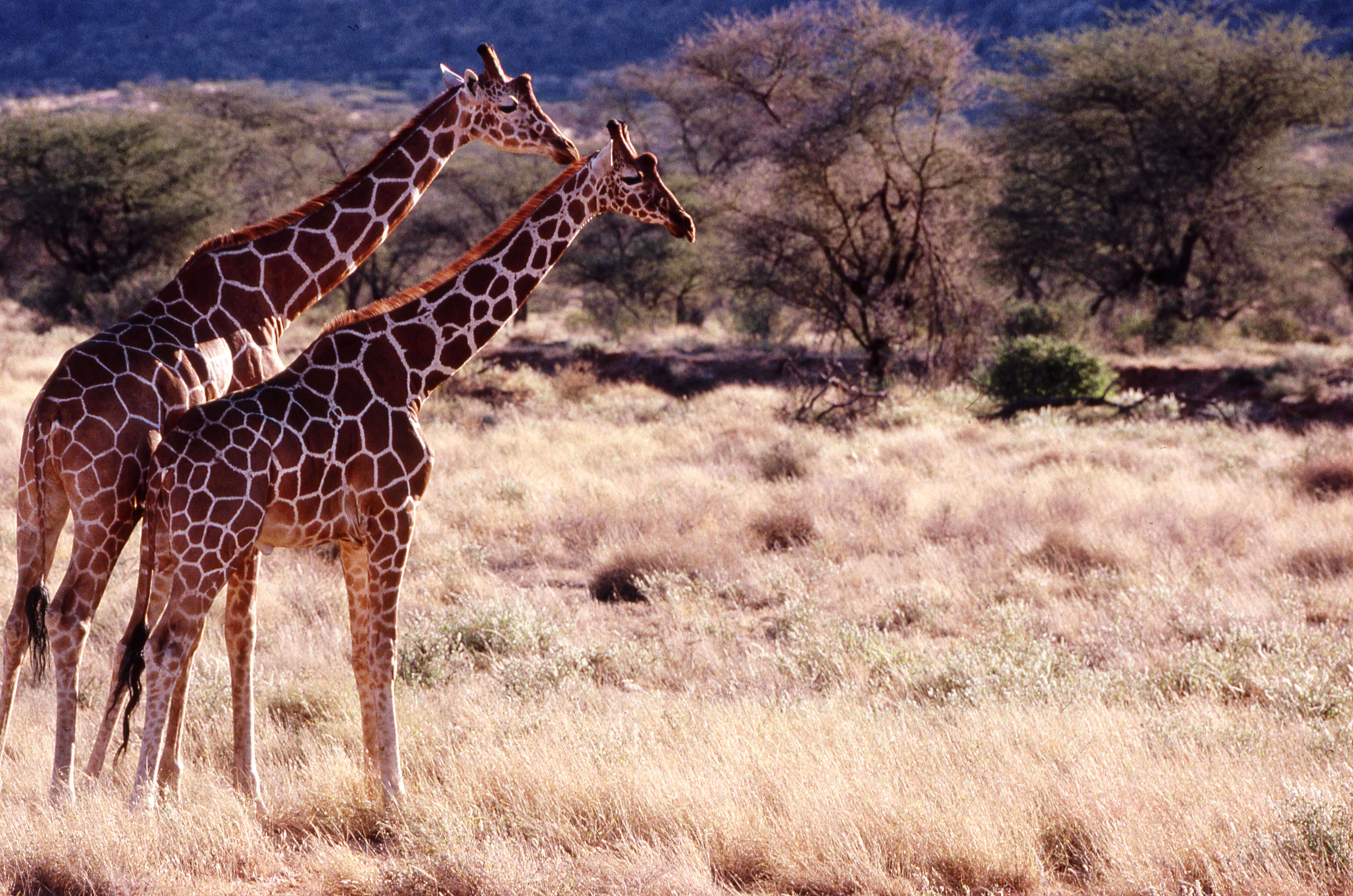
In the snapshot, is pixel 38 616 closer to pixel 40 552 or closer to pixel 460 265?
pixel 40 552

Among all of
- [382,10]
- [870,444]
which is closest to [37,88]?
[382,10]

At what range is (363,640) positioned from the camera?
170 inches

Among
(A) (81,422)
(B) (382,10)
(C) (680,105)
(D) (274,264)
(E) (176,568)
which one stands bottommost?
(E) (176,568)

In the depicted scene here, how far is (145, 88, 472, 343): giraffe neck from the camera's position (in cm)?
474

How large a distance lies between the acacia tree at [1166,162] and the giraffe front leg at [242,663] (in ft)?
70.2

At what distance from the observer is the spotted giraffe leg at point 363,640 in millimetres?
4289

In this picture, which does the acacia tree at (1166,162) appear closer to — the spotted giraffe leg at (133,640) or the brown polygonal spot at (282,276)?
the brown polygonal spot at (282,276)

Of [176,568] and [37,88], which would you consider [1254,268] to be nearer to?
[176,568]

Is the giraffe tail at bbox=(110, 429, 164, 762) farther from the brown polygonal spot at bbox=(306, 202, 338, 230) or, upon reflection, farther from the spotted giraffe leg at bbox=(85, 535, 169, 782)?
the brown polygonal spot at bbox=(306, 202, 338, 230)

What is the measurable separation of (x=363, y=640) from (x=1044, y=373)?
12925 millimetres

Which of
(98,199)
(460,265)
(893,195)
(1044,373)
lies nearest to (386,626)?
(460,265)

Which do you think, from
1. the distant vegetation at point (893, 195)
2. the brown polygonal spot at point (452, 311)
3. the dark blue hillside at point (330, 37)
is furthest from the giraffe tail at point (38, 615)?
the dark blue hillside at point (330, 37)

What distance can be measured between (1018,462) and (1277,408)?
577cm

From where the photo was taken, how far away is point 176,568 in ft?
12.7
